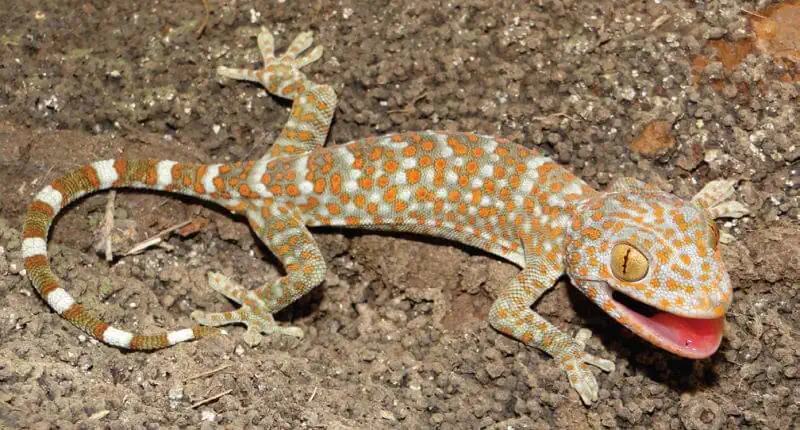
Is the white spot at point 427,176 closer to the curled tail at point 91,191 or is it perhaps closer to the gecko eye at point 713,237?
the curled tail at point 91,191

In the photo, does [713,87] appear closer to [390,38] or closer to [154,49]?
[390,38]

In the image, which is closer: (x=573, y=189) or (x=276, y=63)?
(x=573, y=189)

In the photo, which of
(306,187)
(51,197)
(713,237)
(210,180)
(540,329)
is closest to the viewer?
(713,237)

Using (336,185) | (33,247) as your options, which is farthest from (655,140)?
(33,247)

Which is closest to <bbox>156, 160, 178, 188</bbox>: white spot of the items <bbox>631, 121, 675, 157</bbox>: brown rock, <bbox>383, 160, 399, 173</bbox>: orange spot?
<bbox>383, 160, 399, 173</bbox>: orange spot

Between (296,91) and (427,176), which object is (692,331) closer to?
(427,176)

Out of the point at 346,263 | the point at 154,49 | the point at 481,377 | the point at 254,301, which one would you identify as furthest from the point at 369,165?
the point at 154,49

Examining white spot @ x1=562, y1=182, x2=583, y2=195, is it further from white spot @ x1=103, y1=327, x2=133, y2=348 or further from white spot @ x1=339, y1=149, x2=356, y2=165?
white spot @ x1=103, y1=327, x2=133, y2=348
